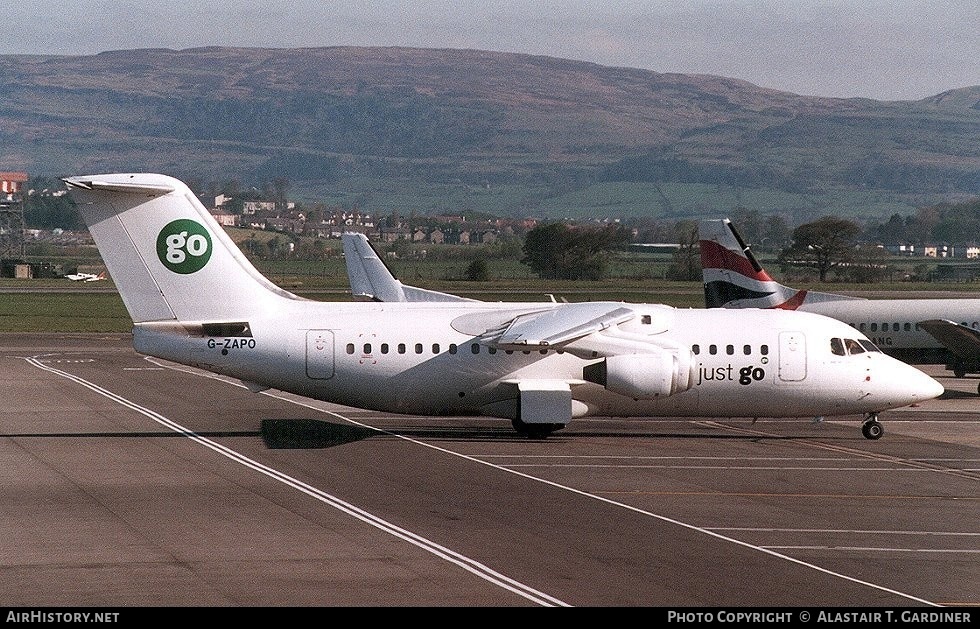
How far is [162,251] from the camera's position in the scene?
31.8 meters

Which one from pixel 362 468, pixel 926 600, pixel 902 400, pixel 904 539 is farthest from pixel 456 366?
pixel 926 600

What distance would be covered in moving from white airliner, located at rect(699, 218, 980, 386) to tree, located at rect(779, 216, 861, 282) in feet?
188

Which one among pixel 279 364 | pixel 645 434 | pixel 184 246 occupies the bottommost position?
pixel 645 434

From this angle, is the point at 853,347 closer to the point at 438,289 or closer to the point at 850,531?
the point at 850,531

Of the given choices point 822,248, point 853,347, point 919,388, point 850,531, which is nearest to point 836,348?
point 853,347

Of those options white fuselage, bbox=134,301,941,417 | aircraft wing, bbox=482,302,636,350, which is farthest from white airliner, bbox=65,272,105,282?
aircraft wing, bbox=482,302,636,350

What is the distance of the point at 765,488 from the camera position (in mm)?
27219

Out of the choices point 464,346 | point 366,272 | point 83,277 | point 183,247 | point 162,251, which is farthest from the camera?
point 83,277

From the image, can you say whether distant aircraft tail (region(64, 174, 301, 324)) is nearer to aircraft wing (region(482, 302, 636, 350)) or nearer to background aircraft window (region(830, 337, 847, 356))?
aircraft wing (region(482, 302, 636, 350))

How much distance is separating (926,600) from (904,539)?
4.42 m

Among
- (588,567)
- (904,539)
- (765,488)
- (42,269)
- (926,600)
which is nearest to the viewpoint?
(926,600)

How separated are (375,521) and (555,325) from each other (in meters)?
9.95

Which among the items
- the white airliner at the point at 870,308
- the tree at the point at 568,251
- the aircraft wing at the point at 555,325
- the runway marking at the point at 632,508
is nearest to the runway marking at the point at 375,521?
the runway marking at the point at 632,508
